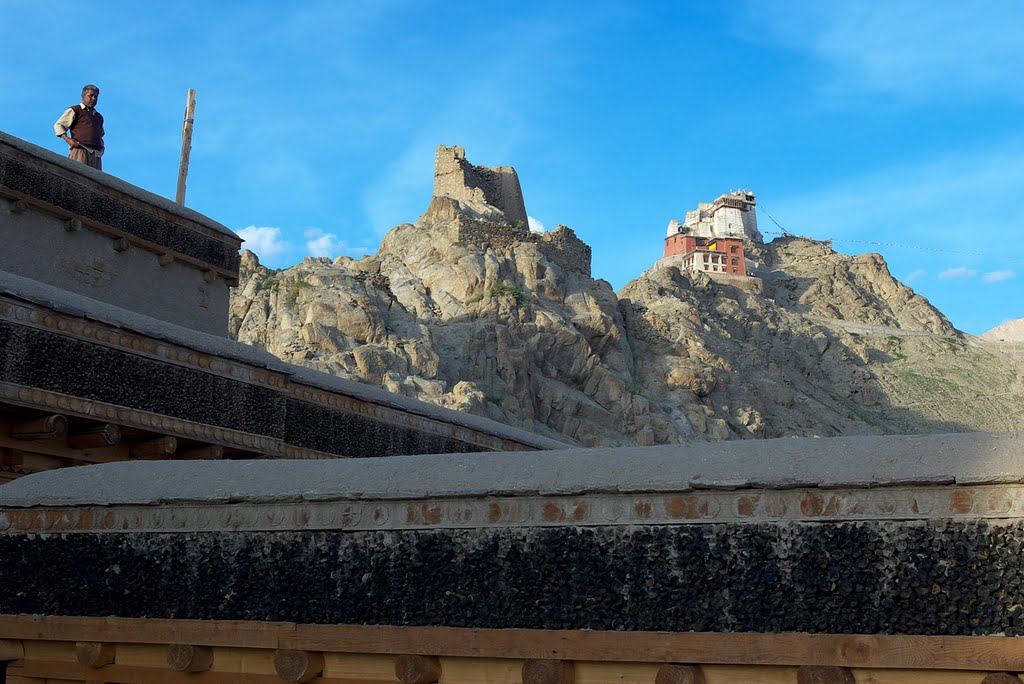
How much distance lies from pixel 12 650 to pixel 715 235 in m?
→ 98.3

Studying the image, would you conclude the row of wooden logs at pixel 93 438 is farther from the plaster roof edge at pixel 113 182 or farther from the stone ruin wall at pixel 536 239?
the stone ruin wall at pixel 536 239

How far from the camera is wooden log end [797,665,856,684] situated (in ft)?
17.6

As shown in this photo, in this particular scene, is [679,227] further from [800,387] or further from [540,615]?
[540,615]

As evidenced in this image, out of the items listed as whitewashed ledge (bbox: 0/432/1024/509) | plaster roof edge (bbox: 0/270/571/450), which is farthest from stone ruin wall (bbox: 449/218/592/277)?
whitewashed ledge (bbox: 0/432/1024/509)

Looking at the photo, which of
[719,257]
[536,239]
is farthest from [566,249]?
[719,257]

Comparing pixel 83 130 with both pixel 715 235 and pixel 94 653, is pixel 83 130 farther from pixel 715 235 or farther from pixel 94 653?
pixel 715 235

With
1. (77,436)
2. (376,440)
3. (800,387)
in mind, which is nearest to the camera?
(77,436)

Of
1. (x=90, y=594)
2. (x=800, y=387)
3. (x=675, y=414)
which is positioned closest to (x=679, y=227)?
(x=800, y=387)

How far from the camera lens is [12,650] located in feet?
24.7

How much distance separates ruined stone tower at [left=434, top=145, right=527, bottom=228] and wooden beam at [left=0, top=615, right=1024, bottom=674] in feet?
182

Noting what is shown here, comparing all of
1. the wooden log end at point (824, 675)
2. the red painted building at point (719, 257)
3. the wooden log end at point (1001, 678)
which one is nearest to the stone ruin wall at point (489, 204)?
the red painted building at point (719, 257)

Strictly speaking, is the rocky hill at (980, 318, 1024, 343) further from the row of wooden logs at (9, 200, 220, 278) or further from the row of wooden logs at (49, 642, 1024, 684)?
the row of wooden logs at (49, 642, 1024, 684)

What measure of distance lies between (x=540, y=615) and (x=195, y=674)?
8.22 ft

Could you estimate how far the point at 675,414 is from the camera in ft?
168
